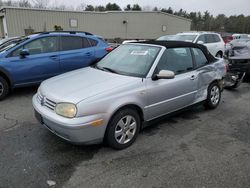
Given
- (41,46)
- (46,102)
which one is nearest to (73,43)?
(41,46)

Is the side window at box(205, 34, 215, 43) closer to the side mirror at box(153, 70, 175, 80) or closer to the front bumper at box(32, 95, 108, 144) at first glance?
the side mirror at box(153, 70, 175, 80)

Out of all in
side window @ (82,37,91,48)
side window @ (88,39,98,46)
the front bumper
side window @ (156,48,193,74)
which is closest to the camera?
the front bumper

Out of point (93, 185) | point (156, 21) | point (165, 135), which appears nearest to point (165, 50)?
point (165, 135)

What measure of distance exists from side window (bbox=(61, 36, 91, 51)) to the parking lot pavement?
8.65 feet

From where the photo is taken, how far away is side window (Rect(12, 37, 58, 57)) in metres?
5.79

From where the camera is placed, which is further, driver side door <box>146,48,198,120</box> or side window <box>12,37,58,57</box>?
side window <box>12,37,58,57</box>

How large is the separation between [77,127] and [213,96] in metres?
3.44

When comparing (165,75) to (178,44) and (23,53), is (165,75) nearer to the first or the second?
(178,44)

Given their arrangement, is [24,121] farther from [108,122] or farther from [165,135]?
[165,135]

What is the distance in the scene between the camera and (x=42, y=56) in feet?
19.5

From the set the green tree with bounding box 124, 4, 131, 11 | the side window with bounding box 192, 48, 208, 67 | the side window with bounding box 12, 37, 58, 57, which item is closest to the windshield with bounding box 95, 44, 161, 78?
the side window with bounding box 192, 48, 208, 67

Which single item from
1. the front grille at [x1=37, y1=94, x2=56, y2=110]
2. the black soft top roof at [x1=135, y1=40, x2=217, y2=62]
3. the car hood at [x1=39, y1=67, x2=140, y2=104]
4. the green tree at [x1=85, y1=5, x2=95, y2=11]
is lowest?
the front grille at [x1=37, y1=94, x2=56, y2=110]

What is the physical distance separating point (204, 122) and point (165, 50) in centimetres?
168

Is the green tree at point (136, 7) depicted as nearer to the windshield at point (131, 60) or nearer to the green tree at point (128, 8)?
the green tree at point (128, 8)
